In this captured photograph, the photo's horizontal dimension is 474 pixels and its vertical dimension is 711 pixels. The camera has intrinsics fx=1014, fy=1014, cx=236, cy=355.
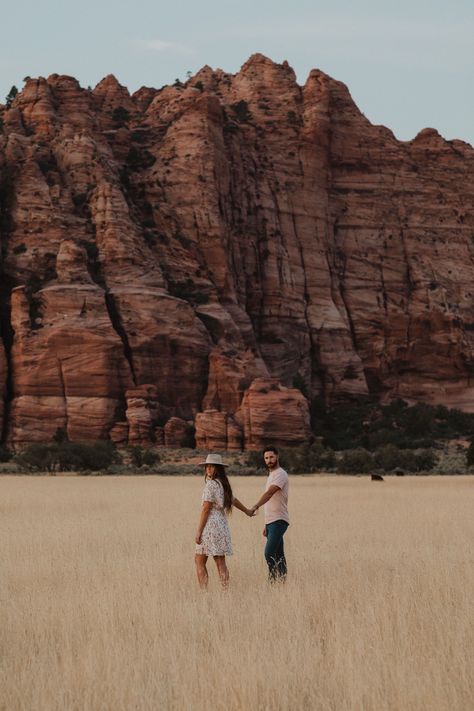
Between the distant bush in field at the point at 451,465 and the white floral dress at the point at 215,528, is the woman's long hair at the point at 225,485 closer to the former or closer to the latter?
the white floral dress at the point at 215,528

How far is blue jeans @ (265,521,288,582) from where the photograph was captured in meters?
13.1

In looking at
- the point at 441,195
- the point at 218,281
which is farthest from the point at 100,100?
the point at 441,195

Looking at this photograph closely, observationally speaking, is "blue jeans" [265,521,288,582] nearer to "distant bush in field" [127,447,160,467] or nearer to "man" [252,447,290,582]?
"man" [252,447,290,582]

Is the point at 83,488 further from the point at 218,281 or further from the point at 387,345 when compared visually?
the point at 387,345

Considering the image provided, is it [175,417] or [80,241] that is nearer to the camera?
[175,417]

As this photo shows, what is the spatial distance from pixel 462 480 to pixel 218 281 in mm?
47214

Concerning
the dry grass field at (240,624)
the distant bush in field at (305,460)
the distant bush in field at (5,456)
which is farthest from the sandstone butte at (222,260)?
the dry grass field at (240,624)

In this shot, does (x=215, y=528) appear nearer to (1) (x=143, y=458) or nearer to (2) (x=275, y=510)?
(2) (x=275, y=510)

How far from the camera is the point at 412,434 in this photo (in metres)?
90.9

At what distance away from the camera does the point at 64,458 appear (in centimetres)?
6412

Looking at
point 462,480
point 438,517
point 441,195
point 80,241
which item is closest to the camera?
point 438,517

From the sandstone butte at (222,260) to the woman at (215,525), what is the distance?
61.7 meters

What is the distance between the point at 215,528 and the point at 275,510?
86 cm

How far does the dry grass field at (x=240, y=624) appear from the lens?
7.52 metres
